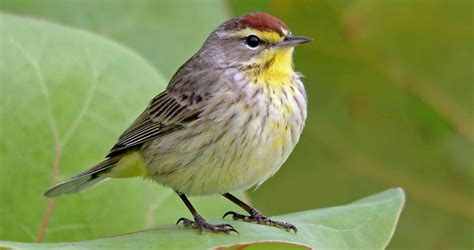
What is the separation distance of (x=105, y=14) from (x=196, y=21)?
0.46 meters

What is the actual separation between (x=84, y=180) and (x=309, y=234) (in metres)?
1.06

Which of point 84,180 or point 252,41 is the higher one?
point 252,41

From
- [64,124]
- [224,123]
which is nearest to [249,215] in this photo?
[224,123]

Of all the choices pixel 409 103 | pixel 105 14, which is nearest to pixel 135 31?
pixel 105 14

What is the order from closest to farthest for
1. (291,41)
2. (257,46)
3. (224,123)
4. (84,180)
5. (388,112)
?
(84,180) < (224,123) < (291,41) < (257,46) < (388,112)

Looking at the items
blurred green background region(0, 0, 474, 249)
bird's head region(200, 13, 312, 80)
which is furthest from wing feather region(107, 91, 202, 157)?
blurred green background region(0, 0, 474, 249)

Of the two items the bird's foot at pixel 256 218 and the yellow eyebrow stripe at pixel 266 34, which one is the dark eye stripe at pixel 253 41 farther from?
the bird's foot at pixel 256 218

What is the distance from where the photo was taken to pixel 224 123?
13.0 ft

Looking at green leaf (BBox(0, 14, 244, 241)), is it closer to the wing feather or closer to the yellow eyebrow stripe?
the wing feather

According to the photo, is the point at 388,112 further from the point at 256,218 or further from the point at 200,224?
the point at 200,224

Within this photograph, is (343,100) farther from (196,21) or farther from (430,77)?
(196,21)

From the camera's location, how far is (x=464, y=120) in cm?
Answer: 505

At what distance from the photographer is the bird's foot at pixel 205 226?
3269mm

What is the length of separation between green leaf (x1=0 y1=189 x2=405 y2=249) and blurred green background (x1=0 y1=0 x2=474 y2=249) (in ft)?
5.11
